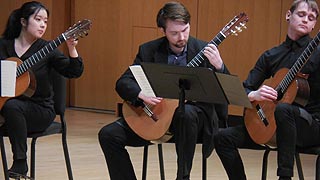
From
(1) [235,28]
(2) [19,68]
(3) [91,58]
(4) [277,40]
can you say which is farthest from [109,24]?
(1) [235,28]

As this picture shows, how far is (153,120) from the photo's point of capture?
3.68 m

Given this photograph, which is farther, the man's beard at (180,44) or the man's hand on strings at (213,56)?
the man's beard at (180,44)

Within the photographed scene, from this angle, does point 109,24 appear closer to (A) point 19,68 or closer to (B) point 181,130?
(A) point 19,68

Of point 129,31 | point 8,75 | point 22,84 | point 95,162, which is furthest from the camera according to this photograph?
point 129,31

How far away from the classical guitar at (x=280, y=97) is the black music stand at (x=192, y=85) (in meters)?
0.44

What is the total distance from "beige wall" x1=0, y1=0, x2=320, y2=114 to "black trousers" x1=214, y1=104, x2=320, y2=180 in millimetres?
3609

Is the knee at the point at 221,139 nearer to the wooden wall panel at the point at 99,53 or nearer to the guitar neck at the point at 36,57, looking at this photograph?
the guitar neck at the point at 36,57

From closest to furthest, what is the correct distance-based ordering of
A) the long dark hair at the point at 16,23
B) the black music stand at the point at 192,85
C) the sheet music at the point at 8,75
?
1. the black music stand at the point at 192,85
2. the sheet music at the point at 8,75
3. the long dark hair at the point at 16,23

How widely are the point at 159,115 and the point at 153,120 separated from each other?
5 centimetres

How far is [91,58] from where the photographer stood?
353 inches

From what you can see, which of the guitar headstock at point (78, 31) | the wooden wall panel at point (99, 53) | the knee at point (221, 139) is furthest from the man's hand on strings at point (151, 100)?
the wooden wall panel at point (99, 53)

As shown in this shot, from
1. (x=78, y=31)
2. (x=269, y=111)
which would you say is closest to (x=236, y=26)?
(x=269, y=111)

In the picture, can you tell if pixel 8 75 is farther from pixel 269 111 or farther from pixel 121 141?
pixel 269 111

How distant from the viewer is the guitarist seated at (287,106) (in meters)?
3.42
